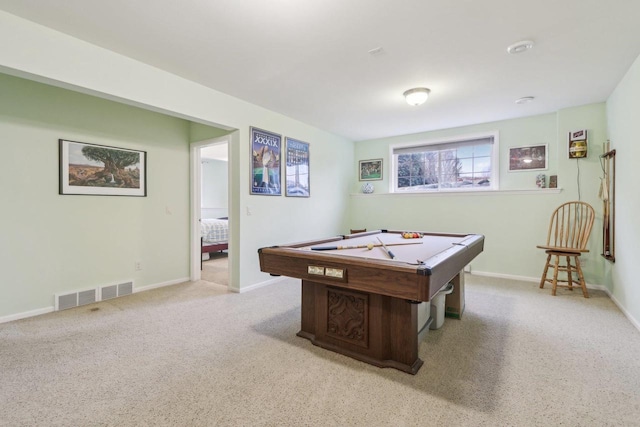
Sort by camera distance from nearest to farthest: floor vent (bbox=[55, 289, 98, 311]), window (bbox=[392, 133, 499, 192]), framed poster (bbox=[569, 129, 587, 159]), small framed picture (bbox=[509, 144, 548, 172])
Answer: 1. floor vent (bbox=[55, 289, 98, 311])
2. framed poster (bbox=[569, 129, 587, 159])
3. small framed picture (bbox=[509, 144, 548, 172])
4. window (bbox=[392, 133, 499, 192])

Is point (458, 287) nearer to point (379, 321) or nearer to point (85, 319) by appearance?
point (379, 321)

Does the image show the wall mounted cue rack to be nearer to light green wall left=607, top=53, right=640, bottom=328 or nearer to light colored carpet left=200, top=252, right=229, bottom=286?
light green wall left=607, top=53, right=640, bottom=328

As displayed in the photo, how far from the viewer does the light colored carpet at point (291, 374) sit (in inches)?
59.1

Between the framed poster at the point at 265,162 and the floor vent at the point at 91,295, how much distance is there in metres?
1.91

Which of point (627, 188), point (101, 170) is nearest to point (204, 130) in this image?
point (101, 170)

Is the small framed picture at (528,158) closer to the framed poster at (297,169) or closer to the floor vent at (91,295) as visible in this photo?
the framed poster at (297,169)

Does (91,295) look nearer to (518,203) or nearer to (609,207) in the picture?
(518,203)

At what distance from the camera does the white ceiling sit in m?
1.95

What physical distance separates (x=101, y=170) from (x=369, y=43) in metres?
3.21

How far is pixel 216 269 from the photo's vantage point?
4992 mm

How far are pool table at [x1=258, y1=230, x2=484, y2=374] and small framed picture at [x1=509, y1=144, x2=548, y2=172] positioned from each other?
2657mm

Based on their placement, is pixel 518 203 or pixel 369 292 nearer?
pixel 369 292

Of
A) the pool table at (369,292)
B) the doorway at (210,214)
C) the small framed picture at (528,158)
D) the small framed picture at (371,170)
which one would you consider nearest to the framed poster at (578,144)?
the small framed picture at (528,158)

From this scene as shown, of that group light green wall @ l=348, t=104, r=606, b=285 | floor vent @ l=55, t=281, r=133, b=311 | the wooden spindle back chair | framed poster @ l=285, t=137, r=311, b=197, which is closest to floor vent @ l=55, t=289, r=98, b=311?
floor vent @ l=55, t=281, r=133, b=311
